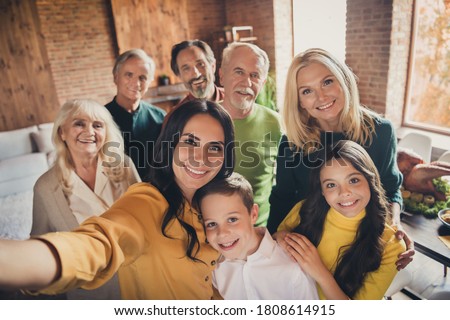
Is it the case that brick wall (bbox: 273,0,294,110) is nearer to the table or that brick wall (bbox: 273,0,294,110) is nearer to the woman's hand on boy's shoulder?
the woman's hand on boy's shoulder

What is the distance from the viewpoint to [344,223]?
0.84 metres

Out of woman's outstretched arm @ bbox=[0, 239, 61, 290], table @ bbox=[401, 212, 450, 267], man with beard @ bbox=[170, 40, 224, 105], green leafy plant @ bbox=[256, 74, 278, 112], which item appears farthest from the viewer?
man with beard @ bbox=[170, 40, 224, 105]

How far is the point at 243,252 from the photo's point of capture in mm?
848

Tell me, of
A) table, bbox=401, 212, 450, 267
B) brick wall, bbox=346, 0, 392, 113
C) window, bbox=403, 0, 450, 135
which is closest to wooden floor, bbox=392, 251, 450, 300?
table, bbox=401, 212, 450, 267

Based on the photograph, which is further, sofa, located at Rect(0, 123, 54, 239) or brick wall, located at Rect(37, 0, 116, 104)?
brick wall, located at Rect(37, 0, 116, 104)

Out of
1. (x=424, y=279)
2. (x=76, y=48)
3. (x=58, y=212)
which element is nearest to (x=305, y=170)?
(x=58, y=212)

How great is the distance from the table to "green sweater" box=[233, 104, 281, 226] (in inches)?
20.0

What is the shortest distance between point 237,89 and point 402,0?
563mm

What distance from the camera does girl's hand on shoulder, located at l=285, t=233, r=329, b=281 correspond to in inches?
32.7

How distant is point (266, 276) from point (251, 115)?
543 mm

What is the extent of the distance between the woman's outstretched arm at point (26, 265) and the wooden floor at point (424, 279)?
1.28m

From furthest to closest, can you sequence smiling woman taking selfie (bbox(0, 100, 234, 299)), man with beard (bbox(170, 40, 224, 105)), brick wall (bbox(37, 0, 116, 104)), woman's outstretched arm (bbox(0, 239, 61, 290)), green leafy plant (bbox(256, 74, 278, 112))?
1. brick wall (bbox(37, 0, 116, 104))
2. man with beard (bbox(170, 40, 224, 105))
3. green leafy plant (bbox(256, 74, 278, 112))
4. smiling woman taking selfie (bbox(0, 100, 234, 299))
5. woman's outstretched arm (bbox(0, 239, 61, 290))

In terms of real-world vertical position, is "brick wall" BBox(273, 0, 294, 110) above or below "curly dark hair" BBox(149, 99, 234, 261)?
above
